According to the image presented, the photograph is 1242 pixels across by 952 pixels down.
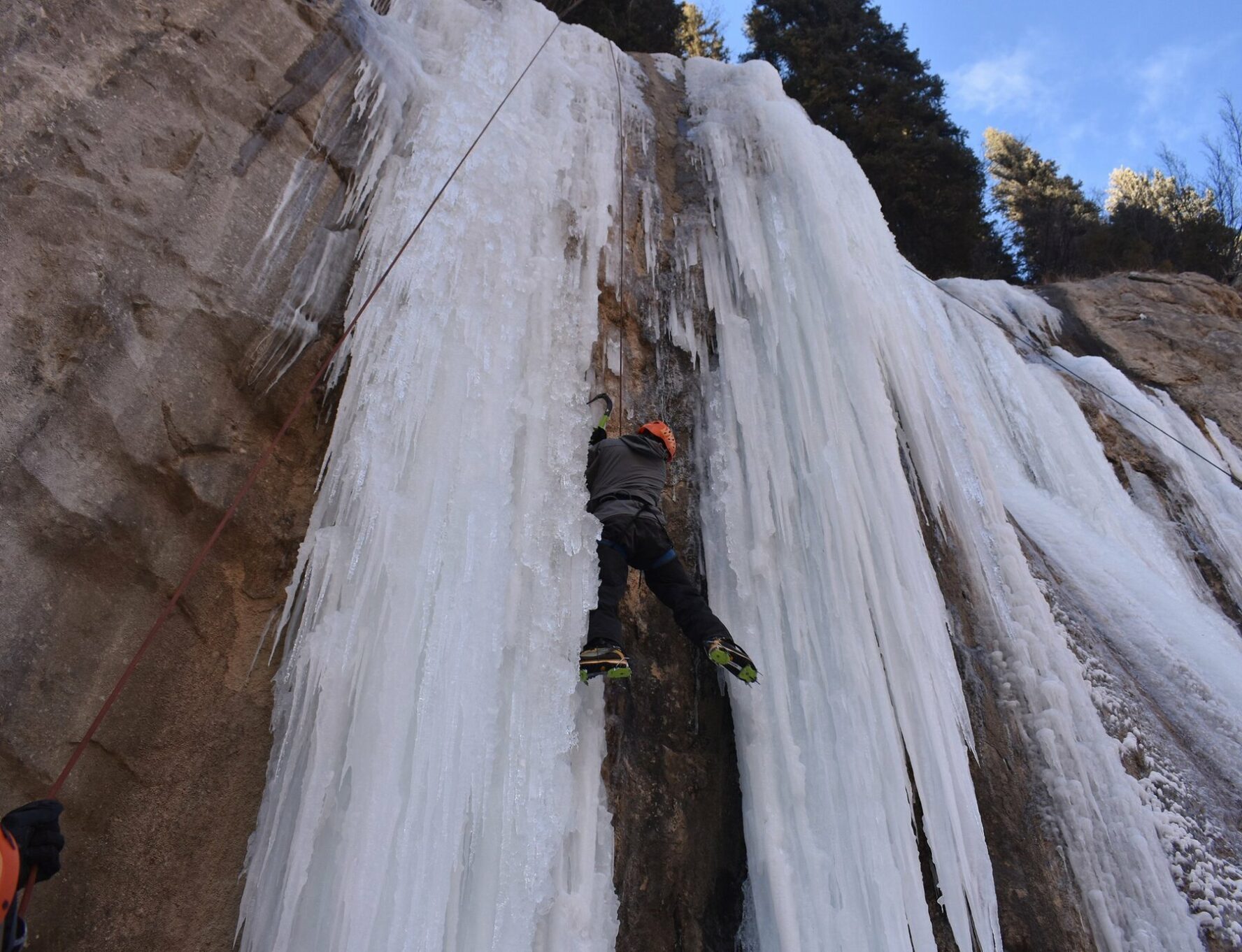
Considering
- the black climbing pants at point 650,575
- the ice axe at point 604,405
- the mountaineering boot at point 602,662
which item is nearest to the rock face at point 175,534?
the black climbing pants at point 650,575

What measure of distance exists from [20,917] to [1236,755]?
15.1 feet

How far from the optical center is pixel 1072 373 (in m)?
6.88

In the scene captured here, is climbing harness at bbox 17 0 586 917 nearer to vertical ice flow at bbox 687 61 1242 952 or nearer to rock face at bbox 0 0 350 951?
rock face at bbox 0 0 350 951

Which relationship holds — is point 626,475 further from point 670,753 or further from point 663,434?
point 670,753

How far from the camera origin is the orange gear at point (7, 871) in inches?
55.3

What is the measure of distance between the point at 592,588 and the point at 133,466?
166 centimetres

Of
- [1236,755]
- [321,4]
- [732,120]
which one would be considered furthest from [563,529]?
[732,120]

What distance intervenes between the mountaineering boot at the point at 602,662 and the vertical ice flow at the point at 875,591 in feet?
2.29

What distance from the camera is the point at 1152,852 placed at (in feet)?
9.18

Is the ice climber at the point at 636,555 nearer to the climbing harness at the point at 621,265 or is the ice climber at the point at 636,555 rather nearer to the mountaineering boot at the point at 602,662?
the mountaineering boot at the point at 602,662

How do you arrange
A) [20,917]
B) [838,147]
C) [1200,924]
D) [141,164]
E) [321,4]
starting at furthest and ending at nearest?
[838,147], [321,4], [141,164], [1200,924], [20,917]

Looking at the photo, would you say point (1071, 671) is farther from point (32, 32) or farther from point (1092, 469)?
point (32, 32)

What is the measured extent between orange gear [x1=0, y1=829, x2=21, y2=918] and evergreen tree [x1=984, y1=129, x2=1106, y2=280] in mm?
11562

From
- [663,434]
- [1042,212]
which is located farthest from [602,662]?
[1042,212]
